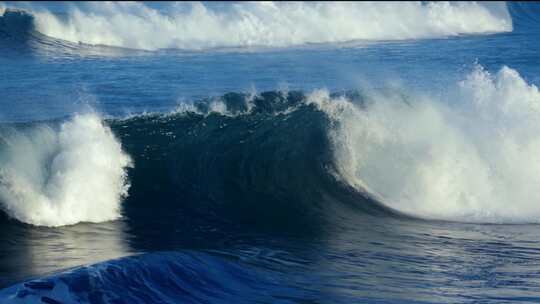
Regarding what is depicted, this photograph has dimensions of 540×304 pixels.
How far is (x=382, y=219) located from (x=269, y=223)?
204 cm

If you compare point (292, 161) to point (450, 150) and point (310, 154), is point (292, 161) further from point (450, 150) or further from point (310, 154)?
point (450, 150)

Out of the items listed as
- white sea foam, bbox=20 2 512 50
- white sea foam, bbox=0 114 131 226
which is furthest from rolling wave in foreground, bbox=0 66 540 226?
white sea foam, bbox=20 2 512 50

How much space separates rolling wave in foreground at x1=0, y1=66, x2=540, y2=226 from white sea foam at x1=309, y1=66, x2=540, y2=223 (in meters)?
0.02

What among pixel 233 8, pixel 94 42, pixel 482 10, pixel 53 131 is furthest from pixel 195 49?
pixel 53 131

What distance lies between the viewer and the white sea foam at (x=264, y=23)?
32.9m

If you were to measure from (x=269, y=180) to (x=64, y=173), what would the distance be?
3.86 m

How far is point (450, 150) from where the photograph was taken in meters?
16.7

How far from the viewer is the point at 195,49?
104ft

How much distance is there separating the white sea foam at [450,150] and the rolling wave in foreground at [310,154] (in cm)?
2

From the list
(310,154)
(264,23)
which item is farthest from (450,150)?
(264,23)

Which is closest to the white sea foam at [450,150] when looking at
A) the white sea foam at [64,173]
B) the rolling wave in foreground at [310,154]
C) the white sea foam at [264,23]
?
the rolling wave in foreground at [310,154]

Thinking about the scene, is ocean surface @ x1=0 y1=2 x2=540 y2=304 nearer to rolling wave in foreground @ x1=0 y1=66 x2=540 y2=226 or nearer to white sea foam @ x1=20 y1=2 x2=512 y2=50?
rolling wave in foreground @ x1=0 y1=66 x2=540 y2=226

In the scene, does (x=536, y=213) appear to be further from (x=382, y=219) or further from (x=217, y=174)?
(x=217, y=174)

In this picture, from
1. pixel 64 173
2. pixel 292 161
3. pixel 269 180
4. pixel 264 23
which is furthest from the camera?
pixel 264 23
